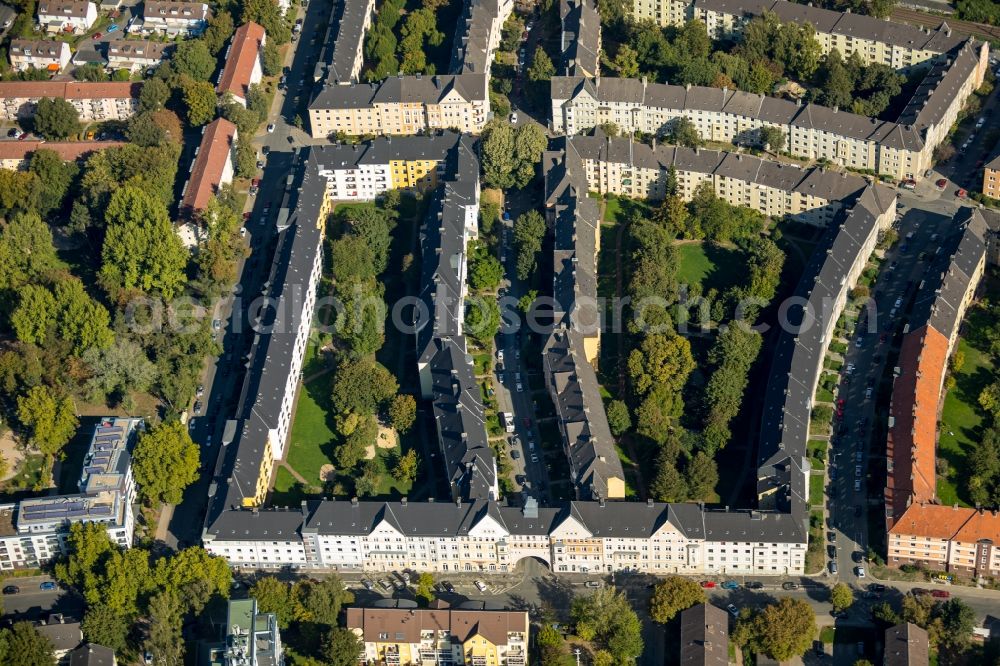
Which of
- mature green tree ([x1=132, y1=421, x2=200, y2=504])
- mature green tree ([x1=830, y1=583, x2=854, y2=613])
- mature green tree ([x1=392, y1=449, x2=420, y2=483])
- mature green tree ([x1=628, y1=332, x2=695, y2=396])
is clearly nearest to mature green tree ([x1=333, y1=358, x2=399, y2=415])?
mature green tree ([x1=392, y1=449, x2=420, y2=483])

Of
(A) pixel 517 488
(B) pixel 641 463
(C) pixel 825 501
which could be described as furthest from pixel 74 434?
(C) pixel 825 501

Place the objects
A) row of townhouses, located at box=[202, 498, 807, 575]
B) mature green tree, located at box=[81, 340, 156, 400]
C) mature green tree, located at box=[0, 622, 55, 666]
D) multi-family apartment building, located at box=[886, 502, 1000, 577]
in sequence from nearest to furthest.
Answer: mature green tree, located at box=[0, 622, 55, 666] → multi-family apartment building, located at box=[886, 502, 1000, 577] → row of townhouses, located at box=[202, 498, 807, 575] → mature green tree, located at box=[81, 340, 156, 400]

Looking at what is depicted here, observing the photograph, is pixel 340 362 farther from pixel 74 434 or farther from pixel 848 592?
pixel 848 592

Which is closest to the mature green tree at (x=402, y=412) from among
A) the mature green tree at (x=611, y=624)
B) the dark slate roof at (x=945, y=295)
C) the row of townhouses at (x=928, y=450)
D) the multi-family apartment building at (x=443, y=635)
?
the multi-family apartment building at (x=443, y=635)

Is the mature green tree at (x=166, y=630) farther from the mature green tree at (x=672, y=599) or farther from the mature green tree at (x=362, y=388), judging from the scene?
the mature green tree at (x=672, y=599)

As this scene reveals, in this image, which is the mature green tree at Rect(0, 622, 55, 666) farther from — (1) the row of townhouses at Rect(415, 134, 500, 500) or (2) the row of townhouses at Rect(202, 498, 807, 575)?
(1) the row of townhouses at Rect(415, 134, 500, 500)

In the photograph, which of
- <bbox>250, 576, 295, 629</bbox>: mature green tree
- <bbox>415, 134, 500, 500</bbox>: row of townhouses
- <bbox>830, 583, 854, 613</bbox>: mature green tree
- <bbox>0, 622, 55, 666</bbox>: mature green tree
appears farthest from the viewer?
<bbox>415, 134, 500, 500</bbox>: row of townhouses

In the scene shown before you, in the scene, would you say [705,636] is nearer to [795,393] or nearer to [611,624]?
[611,624]
